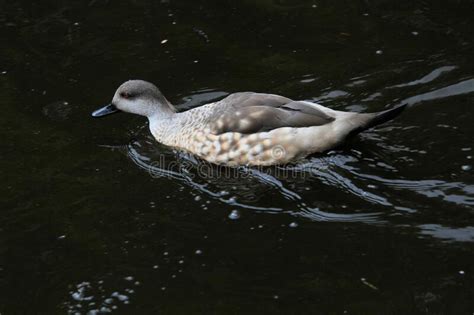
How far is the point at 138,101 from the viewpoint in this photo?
779 centimetres

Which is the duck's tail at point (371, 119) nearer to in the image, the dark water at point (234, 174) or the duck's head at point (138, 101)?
the dark water at point (234, 174)

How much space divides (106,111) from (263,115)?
5.55 feet

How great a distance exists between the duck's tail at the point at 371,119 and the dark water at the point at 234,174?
222 mm

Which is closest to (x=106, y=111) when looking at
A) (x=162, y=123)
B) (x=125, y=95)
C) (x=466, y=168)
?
(x=125, y=95)

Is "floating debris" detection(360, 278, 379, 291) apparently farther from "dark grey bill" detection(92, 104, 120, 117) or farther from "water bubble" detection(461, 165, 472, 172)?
"dark grey bill" detection(92, 104, 120, 117)

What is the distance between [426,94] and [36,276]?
4.08 metres

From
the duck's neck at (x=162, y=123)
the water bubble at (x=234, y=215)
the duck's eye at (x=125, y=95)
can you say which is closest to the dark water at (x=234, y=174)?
the water bubble at (x=234, y=215)

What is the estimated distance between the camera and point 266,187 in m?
6.62

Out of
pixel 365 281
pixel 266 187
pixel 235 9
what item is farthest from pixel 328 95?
pixel 365 281

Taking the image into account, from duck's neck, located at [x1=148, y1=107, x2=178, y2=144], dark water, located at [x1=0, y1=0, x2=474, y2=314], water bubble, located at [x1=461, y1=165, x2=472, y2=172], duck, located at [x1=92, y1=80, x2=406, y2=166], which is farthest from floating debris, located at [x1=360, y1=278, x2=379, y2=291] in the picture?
duck's neck, located at [x1=148, y1=107, x2=178, y2=144]

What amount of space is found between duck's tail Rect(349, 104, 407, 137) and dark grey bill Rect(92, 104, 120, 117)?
2.38m

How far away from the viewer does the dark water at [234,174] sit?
527 cm

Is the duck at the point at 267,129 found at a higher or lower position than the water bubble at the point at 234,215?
higher

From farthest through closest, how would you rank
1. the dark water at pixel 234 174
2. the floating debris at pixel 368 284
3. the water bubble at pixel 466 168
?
1. the water bubble at pixel 466 168
2. the dark water at pixel 234 174
3. the floating debris at pixel 368 284
